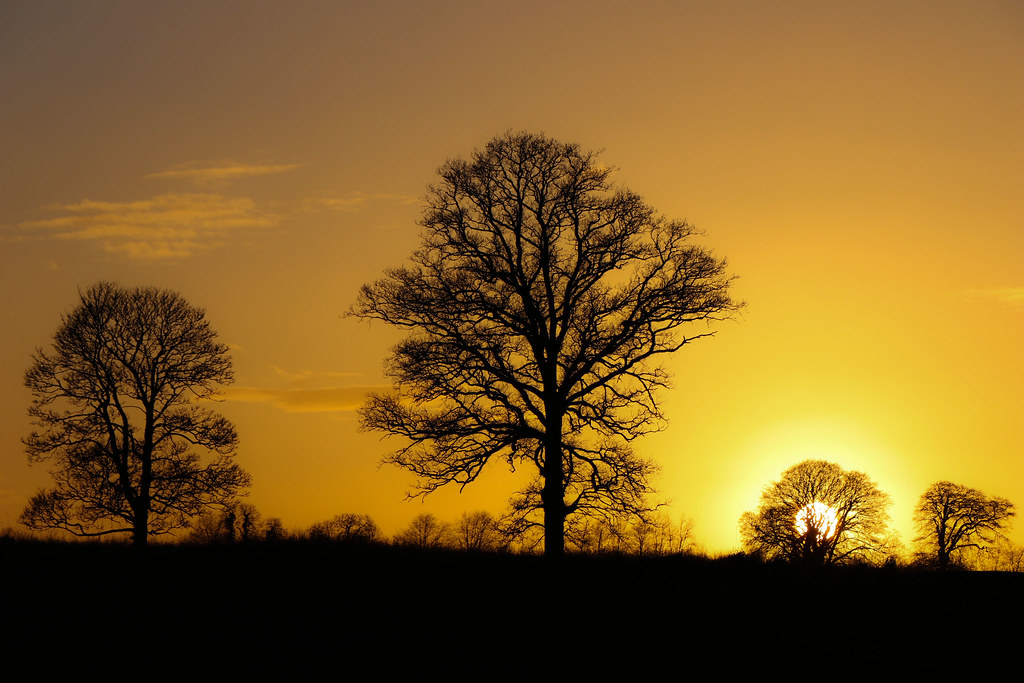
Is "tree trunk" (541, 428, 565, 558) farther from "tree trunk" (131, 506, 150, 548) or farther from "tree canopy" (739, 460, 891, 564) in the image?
"tree canopy" (739, 460, 891, 564)

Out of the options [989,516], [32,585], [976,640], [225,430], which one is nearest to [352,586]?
[32,585]

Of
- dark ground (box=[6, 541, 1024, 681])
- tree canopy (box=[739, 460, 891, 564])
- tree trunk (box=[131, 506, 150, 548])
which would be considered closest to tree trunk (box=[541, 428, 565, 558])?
dark ground (box=[6, 541, 1024, 681])

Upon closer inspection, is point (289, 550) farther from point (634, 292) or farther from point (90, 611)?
point (634, 292)

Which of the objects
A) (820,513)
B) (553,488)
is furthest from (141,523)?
(820,513)

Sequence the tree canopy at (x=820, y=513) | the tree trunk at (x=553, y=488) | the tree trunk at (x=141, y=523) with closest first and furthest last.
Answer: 1. the tree trunk at (x=553, y=488)
2. the tree trunk at (x=141, y=523)
3. the tree canopy at (x=820, y=513)

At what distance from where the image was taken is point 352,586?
15352 mm

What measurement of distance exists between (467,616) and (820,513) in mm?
63031

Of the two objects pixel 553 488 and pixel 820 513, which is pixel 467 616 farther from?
pixel 820 513

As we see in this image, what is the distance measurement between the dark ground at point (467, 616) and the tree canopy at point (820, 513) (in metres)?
53.1

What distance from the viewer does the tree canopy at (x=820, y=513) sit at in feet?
229

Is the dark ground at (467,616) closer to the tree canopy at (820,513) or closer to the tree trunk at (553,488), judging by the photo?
the tree trunk at (553,488)

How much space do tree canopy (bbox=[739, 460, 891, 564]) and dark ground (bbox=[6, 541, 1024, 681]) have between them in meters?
53.1

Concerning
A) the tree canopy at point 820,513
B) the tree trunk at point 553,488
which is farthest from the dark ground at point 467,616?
the tree canopy at point 820,513

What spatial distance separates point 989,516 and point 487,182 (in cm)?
5572
